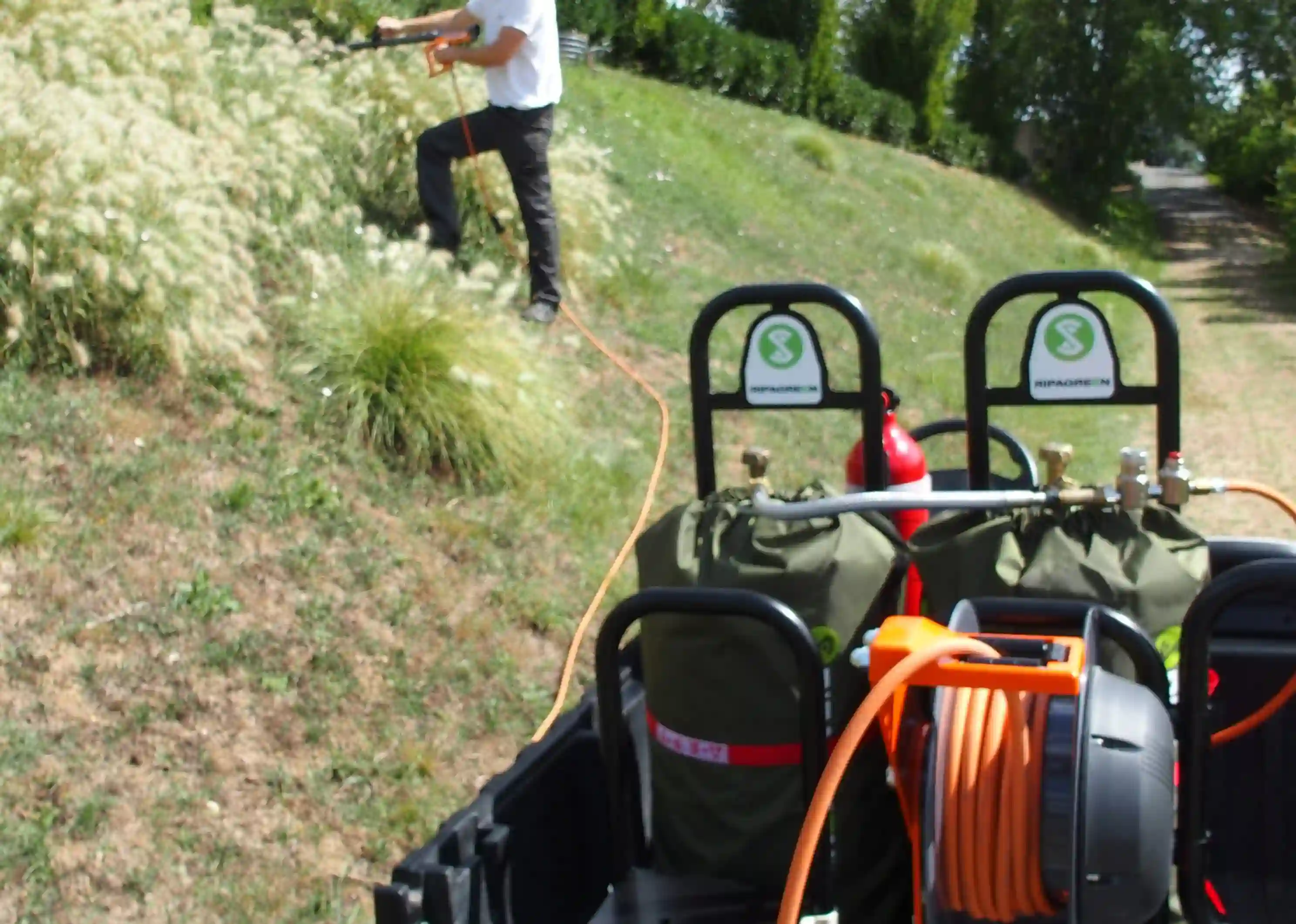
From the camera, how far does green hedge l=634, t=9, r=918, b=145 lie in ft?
73.8

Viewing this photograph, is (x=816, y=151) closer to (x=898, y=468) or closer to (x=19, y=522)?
(x=19, y=522)

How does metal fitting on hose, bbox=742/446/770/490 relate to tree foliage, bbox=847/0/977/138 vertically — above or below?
below

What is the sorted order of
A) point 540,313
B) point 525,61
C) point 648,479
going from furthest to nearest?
1. point 540,313
2. point 525,61
3. point 648,479

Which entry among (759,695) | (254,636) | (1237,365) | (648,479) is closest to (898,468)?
(759,695)

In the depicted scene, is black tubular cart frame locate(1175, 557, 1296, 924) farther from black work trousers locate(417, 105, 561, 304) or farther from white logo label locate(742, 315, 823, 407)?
black work trousers locate(417, 105, 561, 304)

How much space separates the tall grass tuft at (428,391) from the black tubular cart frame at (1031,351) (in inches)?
125

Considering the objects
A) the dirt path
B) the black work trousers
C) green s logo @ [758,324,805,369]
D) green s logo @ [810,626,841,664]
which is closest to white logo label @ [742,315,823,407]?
green s logo @ [758,324,805,369]

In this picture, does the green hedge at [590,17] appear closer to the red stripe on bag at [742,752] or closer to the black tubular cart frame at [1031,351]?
the black tubular cart frame at [1031,351]

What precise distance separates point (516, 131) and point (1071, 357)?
195 inches

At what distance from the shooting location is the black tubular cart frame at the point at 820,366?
9.69 ft

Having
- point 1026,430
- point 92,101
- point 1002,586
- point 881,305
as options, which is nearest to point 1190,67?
point 881,305

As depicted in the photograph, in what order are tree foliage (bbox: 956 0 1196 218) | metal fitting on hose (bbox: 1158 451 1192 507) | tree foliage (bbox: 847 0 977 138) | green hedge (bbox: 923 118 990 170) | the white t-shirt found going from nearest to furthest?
metal fitting on hose (bbox: 1158 451 1192 507), the white t-shirt, green hedge (bbox: 923 118 990 170), tree foliage (bbox: 847 0 977 138), tree foliage (bbox: 956 0 1196 218)

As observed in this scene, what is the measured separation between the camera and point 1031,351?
3049 mm

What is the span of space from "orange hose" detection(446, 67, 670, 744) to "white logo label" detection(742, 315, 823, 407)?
899mm
